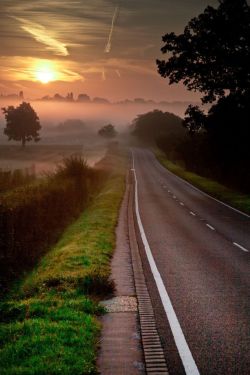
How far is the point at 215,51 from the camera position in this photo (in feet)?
119

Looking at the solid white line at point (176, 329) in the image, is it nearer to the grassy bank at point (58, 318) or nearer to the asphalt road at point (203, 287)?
the asphalt road at point (203, 287)

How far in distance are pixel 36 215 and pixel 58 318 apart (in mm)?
13490

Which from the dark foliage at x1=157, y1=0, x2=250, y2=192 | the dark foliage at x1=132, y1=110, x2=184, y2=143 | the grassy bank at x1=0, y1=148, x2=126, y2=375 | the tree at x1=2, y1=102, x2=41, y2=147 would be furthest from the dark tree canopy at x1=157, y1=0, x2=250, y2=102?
the dark foliage at x1=132, y1=110, x2=184, y2=143

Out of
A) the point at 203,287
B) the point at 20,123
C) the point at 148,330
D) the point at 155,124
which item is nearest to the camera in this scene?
the point at 148,330

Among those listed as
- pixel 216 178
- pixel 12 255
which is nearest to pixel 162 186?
pixel 216 178

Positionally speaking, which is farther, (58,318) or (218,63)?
(218,63)

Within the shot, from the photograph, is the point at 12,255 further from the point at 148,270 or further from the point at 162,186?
the point at 162,186

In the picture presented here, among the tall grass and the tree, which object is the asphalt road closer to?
the tall grass

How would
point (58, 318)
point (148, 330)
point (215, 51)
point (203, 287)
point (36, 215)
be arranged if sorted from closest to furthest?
point (148, 330) < point (58, 318) < point (203, 287) < point (36, 215) < point (215, 51)

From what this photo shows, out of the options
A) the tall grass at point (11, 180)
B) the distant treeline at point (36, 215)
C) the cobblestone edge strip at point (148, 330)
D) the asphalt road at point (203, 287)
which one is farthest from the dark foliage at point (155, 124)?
the cobblestone edge strip at point (148, 330)

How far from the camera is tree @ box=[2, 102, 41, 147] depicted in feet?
411

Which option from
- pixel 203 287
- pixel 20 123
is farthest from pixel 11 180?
pixel 20 123

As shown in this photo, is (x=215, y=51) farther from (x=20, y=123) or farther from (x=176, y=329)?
(x=20, y=123)

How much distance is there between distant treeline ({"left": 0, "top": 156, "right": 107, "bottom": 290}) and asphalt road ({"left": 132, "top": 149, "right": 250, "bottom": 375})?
4.37 metres
